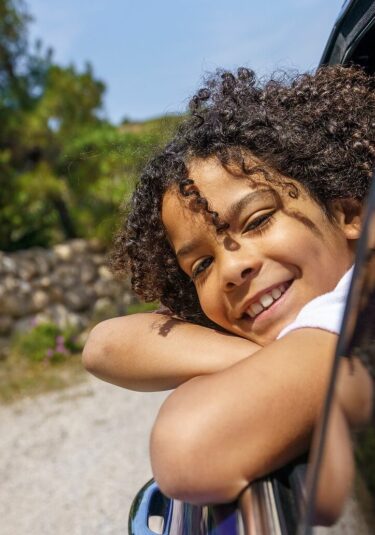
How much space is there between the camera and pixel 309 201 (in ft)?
4.70

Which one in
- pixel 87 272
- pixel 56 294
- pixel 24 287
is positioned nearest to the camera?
pixel 24 287

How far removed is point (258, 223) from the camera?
4.43 feet

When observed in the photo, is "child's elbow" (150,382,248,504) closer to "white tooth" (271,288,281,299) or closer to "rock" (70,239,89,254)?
→ "white tooth" (271,288,281,299)

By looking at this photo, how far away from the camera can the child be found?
2.90ft

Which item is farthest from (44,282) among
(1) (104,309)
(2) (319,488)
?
(2) (319,488)

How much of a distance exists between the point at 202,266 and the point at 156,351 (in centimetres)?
22

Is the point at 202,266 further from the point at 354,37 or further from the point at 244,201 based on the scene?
the point at 354,37

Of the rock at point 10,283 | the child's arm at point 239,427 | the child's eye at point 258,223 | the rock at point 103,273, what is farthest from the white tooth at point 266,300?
the rock at point 103,273

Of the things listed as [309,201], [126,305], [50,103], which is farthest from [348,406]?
[50,103]

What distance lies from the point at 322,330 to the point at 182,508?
16.3 inches

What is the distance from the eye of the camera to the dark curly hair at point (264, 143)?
1.48 meters

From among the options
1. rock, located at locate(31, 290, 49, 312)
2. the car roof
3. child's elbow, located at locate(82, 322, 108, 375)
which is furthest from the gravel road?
the car roof

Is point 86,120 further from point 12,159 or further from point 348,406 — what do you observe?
point 348,406

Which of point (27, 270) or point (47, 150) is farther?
point (47, 150)
